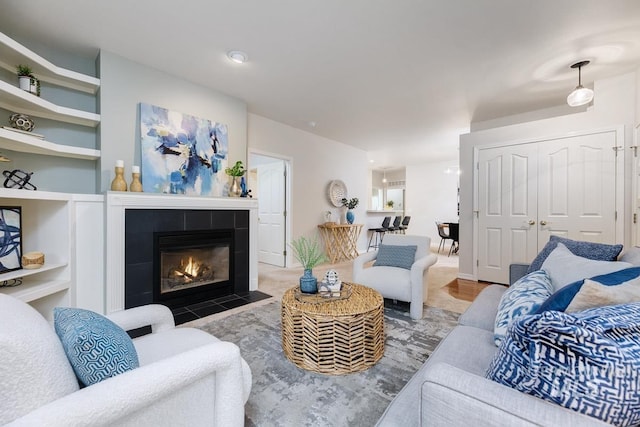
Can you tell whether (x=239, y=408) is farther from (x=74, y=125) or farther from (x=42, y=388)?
(x=74, y=125)

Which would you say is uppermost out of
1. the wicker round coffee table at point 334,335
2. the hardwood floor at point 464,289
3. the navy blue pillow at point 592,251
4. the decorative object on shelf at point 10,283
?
the navy blue pillow at point 592,251

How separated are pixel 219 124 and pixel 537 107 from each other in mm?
4394

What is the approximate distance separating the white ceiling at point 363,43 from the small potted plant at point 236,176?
0.96 m

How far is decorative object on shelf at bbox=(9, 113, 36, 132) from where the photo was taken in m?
2.17

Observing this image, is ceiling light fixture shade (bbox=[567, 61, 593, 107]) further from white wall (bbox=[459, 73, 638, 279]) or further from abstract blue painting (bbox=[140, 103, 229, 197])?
abstract blue painting (bbox=[140, 103, 229, 197])

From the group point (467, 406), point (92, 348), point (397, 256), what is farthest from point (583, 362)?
point (397, 256)

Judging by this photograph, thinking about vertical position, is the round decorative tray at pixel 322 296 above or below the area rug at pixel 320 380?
above

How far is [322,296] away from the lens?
1983mm

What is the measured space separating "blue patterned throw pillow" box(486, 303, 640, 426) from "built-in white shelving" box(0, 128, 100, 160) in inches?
119

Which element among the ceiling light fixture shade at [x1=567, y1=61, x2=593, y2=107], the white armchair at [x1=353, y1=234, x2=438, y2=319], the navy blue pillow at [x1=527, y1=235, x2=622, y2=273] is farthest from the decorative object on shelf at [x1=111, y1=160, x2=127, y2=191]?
the ceiling light fixture shade at [x1=567, y1=61, x2=593, y2=107]

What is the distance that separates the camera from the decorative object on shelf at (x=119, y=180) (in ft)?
8.18

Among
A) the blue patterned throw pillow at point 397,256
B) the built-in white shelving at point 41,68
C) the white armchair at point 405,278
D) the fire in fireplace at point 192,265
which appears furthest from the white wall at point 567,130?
the built-in white shelving at point 41,68

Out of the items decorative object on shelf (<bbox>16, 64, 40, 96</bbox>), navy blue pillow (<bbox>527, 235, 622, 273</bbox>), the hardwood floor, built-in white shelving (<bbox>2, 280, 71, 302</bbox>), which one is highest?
decorative object on shelf (<bbox>16, 64, 40, 96</bbox>)

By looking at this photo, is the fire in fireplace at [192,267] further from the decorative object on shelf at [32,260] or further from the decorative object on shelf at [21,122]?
the decorative object on shelf at [21,122]
